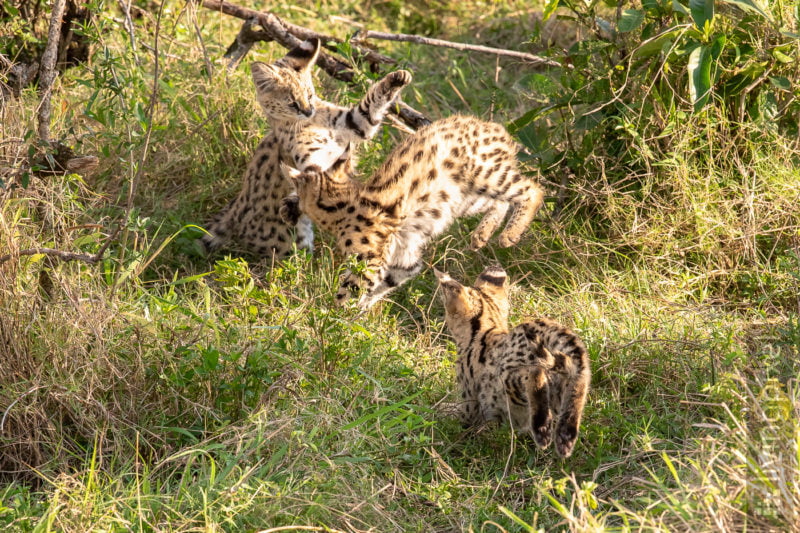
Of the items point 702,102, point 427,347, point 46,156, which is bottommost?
point 427,347

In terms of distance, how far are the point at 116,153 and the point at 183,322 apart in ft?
5.95

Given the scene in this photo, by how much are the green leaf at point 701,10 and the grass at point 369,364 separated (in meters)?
0.96

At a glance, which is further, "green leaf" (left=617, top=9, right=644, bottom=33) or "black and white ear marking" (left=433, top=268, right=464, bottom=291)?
"green leaf" (left=617, top=9, right=644, bottom=33)

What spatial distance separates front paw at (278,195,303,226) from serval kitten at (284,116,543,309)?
5cm

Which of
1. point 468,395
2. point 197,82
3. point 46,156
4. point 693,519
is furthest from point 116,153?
point 693,519

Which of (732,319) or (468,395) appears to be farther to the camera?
(732,319)

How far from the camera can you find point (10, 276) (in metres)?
4.79

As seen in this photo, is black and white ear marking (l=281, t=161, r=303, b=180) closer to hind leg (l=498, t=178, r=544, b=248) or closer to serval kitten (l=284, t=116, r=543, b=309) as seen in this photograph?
serval kitten (l=284, t=116, r=543, b=309)

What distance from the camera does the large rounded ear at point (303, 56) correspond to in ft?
24.3

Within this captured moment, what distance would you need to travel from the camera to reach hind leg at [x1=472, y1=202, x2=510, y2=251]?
6414 millimetres

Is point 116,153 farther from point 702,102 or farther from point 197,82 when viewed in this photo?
point 702,102

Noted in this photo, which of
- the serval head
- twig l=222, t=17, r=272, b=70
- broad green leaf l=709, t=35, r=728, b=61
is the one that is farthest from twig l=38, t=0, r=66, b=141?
broad green leaf l=709, t=35, r=728, b=61

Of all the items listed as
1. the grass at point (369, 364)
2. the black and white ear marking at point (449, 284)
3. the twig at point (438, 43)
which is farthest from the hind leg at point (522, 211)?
the black and white ear marking at point (449, 284)

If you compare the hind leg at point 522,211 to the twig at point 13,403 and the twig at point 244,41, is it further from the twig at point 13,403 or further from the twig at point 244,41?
the twig at point 13,403
